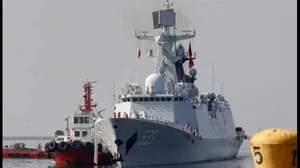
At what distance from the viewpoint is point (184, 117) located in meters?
65.3

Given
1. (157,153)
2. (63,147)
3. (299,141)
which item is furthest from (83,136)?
(299,141)

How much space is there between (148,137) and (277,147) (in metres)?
37.2

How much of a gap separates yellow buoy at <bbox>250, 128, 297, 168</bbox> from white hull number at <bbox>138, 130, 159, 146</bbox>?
120 ft

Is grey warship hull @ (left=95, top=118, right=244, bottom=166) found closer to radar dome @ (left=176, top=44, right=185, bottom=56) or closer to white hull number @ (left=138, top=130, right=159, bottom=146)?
white hull number @ (left=138, top=130, right=159, bottom=146)

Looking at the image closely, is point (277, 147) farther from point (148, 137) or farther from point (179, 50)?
point (179, 50)

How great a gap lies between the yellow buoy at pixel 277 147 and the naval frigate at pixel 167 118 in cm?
3493

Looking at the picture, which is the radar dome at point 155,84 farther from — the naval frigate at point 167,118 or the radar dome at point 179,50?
the radar dome at point 179,50

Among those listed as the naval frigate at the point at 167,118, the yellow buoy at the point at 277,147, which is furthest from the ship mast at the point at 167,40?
the yellow buoy at the point at 277,147

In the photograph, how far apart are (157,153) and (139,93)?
7659mm

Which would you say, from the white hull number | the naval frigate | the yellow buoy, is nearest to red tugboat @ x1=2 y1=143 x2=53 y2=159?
the naval frigate

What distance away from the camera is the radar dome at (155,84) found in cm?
6397

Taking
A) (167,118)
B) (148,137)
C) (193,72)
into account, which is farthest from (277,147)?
(193,72)

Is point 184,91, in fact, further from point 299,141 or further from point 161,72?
point 299,141

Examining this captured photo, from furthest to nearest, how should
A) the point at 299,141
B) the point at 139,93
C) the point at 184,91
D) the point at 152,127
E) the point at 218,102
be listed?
the point at 218,102, the point at 184,91, the point at 139,93, the point at 152,127, the point at 299,141
